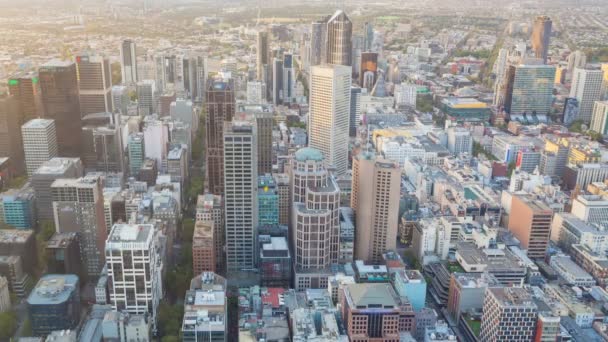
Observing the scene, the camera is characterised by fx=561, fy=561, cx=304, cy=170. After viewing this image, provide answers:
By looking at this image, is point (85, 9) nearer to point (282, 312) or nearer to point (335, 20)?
point (335, 20)

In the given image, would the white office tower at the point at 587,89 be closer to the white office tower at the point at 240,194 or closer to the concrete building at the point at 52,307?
the white office tower at the point at 240,194

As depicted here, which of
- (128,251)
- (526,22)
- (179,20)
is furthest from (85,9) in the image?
(526,22)

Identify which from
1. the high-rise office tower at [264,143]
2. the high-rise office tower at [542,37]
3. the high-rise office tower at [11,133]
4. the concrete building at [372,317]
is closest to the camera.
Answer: the concrete building at [372,317]

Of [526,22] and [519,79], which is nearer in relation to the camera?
[519,79]

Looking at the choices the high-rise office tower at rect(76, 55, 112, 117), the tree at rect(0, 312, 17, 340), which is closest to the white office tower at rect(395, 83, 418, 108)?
the high-rise office tower at rect(76, 55, 112, 117)

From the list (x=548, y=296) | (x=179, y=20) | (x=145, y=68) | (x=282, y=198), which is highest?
(x=179, y=20)

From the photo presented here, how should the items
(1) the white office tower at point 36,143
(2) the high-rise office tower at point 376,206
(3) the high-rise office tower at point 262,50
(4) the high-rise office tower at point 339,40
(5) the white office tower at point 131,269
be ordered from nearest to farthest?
(5) the white office tower at point 131,269 < (2) the high-rise office tower at point 376,206 < (1) the white office tower at point 36,143 < (4) the high-rise office tower at point 339,40 < (3) the high-rise office tower at point 262,50

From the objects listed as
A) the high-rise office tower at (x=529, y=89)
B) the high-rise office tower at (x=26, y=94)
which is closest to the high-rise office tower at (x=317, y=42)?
the high-rise office tower at (x=529, y=89)
